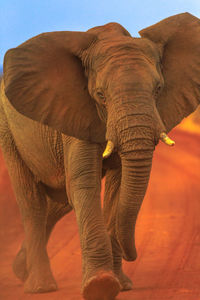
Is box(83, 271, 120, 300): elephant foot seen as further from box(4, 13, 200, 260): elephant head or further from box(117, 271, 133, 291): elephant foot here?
box(117, 271, 133, 291): elephant foot

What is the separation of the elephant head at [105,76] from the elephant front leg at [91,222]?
4.8 inches

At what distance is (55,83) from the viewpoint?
17.4ft

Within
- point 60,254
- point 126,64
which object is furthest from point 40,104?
point 60,254

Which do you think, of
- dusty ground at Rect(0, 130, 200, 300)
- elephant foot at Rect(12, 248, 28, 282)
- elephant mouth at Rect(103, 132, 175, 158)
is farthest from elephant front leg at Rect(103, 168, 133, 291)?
elephant foot at Rect(12, 248, 28, 282)

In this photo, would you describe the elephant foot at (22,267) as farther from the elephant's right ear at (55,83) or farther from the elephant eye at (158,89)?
the elephant eye at (158,89)

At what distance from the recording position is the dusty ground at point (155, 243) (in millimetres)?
6461

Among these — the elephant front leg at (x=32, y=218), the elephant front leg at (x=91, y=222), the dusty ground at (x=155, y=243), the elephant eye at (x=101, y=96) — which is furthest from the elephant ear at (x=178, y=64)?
the elephant front leg at (x=32, y=218)

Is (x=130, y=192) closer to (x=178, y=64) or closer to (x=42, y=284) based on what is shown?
(x=178, y=64)

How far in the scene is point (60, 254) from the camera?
890cm

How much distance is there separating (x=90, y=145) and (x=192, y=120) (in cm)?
1520

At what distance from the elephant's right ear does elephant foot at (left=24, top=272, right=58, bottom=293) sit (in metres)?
1.79

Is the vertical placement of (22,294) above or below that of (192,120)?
above

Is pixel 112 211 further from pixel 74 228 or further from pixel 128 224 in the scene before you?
pixel 74 228

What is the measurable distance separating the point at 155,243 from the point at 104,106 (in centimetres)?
447
